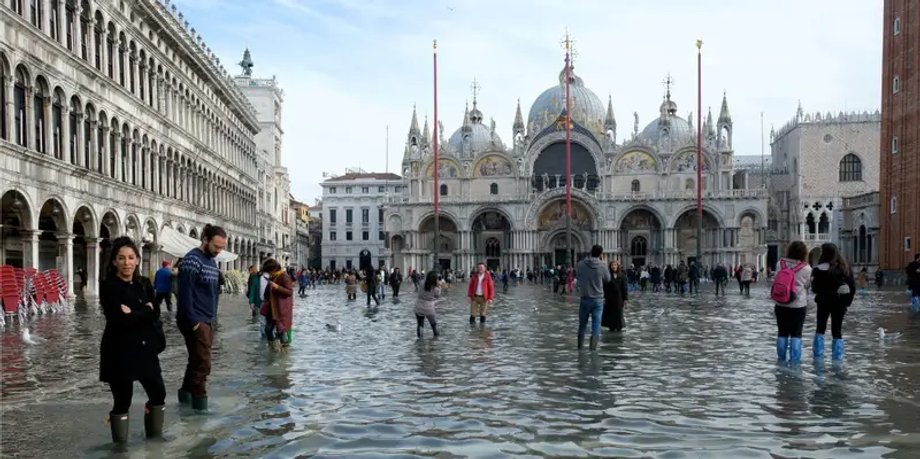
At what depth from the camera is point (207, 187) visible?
4603 centimetres

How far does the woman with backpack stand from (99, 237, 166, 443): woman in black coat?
24.4ft

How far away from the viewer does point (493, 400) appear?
838 cm

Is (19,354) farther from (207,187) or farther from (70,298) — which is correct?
(207,187)

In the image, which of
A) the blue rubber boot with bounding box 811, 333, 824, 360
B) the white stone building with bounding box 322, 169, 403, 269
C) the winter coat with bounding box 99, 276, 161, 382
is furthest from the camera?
the white stone building with bounding box 322, 169, 403, 269

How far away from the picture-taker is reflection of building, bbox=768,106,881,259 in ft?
248

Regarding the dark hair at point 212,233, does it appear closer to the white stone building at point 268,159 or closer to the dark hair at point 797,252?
the dark hair at point 797,252

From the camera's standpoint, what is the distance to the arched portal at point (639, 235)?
251 feet

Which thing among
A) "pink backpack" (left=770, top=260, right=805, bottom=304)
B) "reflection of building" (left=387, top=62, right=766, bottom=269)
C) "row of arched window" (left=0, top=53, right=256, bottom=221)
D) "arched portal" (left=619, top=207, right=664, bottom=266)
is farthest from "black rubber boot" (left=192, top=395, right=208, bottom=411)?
"arched portal" (left=619, top=207, right=664, bottom=266)

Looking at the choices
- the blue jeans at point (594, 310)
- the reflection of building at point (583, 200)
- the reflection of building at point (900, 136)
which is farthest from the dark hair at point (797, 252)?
the reflection of building at point (583, 200)

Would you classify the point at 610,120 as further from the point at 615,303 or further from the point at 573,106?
the point at 615,303

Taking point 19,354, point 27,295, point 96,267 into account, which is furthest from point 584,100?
point 19,354

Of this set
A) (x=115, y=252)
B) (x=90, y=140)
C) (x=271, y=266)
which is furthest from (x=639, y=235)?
(x=115, y=252)

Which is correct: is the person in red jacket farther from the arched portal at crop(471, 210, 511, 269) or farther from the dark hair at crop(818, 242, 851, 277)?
the arched portal at crop(471, 210, 511, 269)

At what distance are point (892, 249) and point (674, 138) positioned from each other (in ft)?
125
